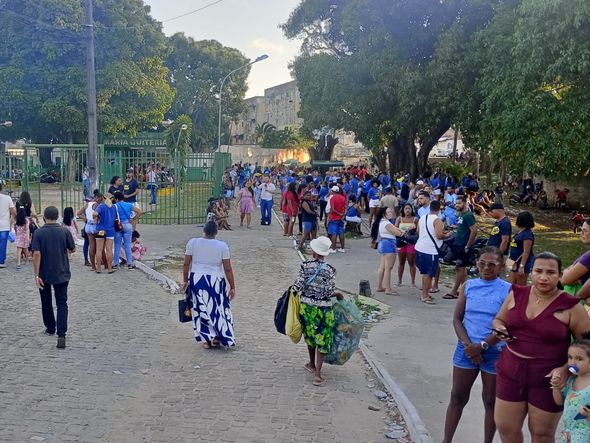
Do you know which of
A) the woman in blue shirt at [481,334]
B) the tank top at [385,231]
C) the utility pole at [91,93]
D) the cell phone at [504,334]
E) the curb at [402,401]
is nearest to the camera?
the cell phone at [504,334]

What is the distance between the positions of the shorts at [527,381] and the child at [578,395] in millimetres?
183

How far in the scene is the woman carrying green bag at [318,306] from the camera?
255 inches

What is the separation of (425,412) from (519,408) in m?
1.95

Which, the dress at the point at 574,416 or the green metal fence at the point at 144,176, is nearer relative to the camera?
the dress at the point at 574,416

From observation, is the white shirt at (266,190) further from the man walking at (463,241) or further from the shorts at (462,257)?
the shorts at (462,257)

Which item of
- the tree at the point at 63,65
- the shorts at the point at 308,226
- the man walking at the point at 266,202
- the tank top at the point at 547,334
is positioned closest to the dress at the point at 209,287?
the tank top at the point at 547,334

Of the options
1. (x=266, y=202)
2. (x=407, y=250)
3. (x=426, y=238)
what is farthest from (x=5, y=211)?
(x=266, y=202)

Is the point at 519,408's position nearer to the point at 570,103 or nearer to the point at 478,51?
the point at 570,103

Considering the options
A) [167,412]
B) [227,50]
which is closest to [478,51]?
[167,412]

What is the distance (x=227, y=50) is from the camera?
6438 cm

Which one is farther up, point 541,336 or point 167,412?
point 541,336

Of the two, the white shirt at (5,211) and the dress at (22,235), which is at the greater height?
the white shirt at (5,211)

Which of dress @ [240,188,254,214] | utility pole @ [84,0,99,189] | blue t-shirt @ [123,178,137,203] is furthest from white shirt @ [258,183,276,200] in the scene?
utility pole @ [84,0,99,189]

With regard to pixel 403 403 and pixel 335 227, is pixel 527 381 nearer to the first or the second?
pixel 403 403
